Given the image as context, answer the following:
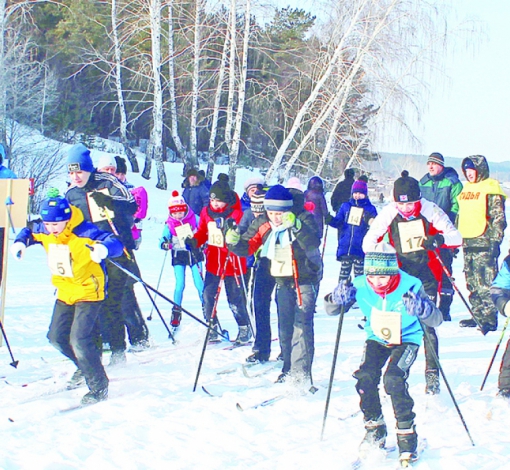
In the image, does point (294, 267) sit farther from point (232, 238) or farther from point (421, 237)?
point (421, 237)

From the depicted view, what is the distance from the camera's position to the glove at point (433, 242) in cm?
490

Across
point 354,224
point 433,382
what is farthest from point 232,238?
point 354,224

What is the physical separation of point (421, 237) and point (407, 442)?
1.83m

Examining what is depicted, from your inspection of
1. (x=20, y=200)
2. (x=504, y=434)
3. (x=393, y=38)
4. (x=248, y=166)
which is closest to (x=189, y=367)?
(x=20, y=200)

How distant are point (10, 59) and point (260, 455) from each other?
2073cm

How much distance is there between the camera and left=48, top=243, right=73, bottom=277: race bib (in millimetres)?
4496

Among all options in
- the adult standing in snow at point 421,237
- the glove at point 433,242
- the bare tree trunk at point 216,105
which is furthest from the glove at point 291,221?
the bare tree trunk at point 216,105

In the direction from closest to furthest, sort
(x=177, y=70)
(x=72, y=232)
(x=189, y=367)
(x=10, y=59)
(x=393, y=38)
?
(x=72, y=232), (x=189, y=367), (x=393, y=38), (x=10, y=59), (x=177, y=70)

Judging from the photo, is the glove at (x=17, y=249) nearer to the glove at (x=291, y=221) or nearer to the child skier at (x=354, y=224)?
the glove at (x=291, y=221)

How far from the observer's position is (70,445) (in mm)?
3855

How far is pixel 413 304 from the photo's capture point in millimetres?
3688

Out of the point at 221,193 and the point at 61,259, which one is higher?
the point at 221,193

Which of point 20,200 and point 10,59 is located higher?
point 10,59

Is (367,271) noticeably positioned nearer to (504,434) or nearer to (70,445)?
(504,434)
